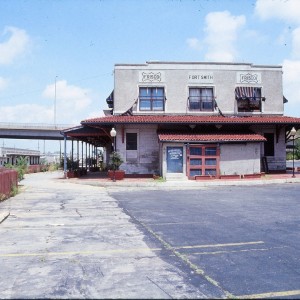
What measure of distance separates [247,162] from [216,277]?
785 inches

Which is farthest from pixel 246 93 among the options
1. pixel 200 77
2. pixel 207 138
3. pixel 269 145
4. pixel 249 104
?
pixel 207 138

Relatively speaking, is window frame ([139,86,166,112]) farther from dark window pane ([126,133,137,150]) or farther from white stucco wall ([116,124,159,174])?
dark window pane ([126,133,137,150])

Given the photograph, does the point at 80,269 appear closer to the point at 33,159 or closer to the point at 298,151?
the point at 298,151

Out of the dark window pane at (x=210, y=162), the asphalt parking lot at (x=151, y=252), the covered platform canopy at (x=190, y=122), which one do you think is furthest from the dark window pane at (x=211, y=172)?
the asphalt parking lot at (x=151, y=252)

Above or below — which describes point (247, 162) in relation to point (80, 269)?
above

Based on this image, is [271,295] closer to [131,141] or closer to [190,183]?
[190,183]

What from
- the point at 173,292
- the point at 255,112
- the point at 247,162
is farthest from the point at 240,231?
the point at 255,112

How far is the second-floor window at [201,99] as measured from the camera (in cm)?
2739

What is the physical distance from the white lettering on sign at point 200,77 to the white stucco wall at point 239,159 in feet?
21.2

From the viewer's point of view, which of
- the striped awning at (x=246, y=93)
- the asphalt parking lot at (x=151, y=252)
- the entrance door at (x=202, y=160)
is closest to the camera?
the asphalt parking lot at (x=151, y=252)

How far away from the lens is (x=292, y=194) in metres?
15.8

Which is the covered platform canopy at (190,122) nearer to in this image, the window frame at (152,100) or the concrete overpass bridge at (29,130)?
the window frame at (152,100)

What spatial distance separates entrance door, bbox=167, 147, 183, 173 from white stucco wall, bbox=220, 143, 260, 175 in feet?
9.66

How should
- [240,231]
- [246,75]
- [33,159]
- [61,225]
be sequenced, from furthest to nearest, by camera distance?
[33,159]
[246,75]
[61,225]
[240,231]
